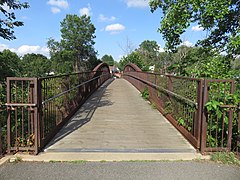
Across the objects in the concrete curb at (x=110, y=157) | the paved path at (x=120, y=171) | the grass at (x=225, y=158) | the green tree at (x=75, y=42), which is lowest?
the paved path at (x=120, y=171)

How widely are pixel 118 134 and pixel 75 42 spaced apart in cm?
5558

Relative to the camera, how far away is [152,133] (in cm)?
510

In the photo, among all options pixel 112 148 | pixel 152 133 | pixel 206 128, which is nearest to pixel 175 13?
pixel 152 133

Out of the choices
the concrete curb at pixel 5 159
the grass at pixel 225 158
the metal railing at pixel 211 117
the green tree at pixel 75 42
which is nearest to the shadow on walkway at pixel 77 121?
the concrete curb at pixel 5 159

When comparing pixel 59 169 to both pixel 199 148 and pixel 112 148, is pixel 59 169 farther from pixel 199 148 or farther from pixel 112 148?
pixel 199 148

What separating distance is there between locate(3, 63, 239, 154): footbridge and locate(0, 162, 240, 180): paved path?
1.72 ft

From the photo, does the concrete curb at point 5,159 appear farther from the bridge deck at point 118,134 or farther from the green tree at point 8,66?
the green tree at point 8,66

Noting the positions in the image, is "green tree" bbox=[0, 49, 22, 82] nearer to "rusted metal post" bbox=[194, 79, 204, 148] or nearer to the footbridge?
the footbridge

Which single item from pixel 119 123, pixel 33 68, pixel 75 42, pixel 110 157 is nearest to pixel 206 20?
pixel 119 123

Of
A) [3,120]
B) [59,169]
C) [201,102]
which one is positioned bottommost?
[59,169]

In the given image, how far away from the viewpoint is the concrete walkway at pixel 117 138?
152 inches

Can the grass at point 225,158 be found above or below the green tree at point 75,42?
below

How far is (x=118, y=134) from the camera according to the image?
4969 millimetres

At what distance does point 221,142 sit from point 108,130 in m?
2.35
